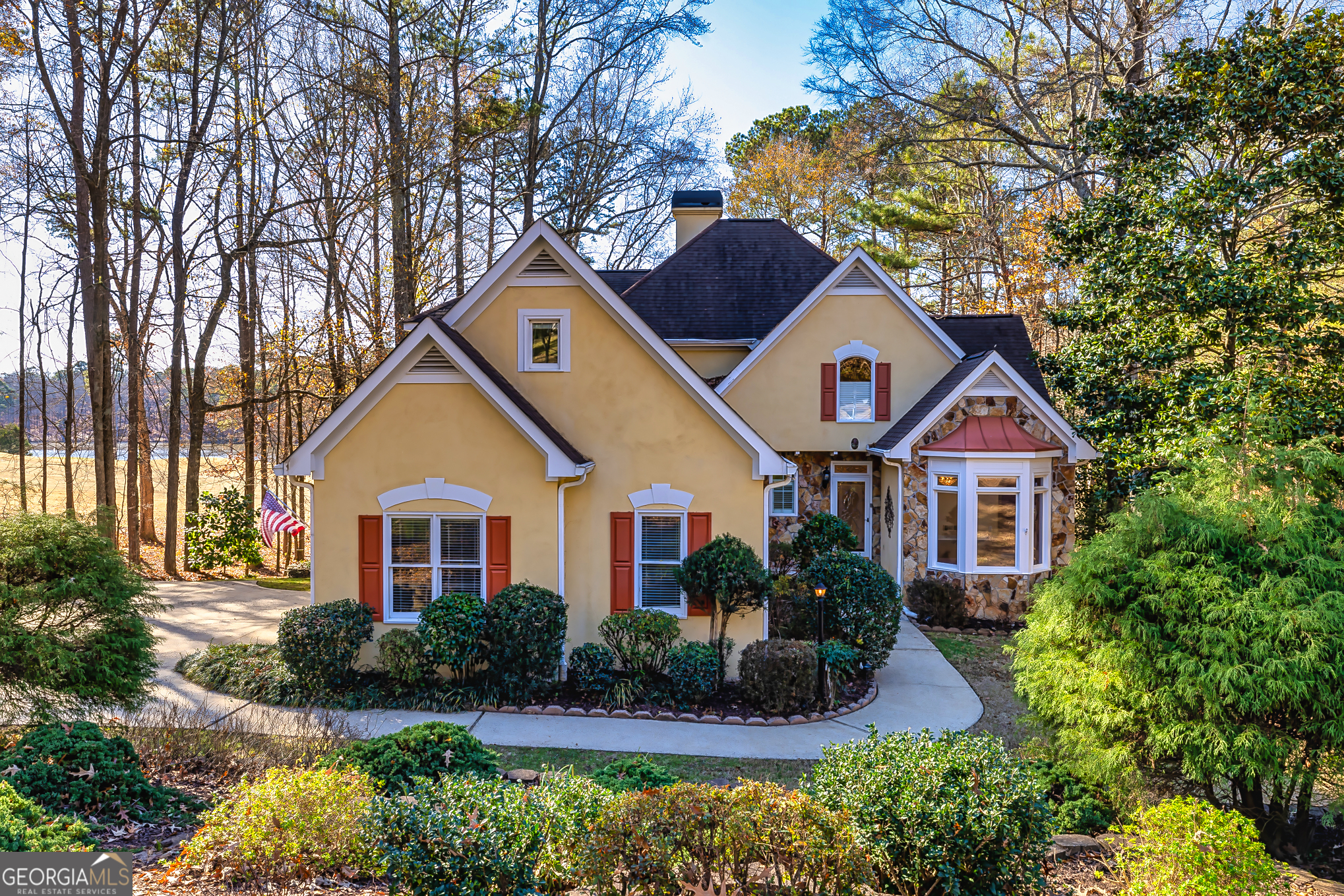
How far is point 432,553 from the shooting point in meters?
9.71

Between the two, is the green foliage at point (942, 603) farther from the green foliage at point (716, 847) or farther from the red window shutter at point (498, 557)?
the green foliage at point (716, 847)

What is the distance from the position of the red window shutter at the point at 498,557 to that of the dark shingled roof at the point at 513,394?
1232mm

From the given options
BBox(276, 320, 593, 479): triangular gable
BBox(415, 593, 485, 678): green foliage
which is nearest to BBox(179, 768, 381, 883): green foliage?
BBox(415, 593, 485, 678): green foliage

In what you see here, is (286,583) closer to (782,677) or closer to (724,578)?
(724,578)

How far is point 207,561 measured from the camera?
18.0 metres

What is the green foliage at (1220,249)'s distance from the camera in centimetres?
1095

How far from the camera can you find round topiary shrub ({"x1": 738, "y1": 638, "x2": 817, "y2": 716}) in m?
8.79

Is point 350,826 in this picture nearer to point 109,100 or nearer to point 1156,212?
point 1156,212

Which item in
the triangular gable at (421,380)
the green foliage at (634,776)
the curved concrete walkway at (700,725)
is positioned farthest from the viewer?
the triangular gable at (421,380)

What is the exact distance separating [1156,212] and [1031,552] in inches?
252

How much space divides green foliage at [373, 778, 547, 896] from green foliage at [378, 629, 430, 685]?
4.79 m

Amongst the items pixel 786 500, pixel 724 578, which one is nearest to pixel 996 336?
pixel 786 500

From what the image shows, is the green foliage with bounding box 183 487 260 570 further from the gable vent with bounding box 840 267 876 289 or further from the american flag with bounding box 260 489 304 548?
the gable vent with bounding box 840 267 876 289

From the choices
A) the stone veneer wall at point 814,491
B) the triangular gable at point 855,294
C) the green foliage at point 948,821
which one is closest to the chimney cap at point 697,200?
the triangular gable at point 855,294
